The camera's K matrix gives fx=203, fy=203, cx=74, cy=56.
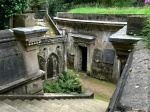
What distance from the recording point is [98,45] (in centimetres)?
1306

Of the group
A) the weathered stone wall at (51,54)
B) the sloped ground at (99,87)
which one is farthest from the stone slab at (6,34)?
the sloped ground at (99,87)

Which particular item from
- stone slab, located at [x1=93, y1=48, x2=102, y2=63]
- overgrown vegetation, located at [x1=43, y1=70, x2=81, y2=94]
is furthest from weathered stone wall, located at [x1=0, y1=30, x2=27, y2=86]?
stone slab, located at [x1=93, y1=48, x2=102, y2=63]

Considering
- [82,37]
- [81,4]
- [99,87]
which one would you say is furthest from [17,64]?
[81,4]

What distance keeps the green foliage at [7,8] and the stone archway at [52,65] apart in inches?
223

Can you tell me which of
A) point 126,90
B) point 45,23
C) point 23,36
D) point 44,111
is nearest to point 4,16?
point 23,36

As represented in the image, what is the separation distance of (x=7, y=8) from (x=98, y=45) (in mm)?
A: 8577

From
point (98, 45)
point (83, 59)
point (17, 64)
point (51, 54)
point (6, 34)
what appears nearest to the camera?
point (6, 34)

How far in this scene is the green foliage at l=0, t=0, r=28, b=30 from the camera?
16.7 ft

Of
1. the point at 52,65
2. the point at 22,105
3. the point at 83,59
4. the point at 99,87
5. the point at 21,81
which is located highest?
the point at 21,81

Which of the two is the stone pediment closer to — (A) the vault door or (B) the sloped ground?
(A) the vault door

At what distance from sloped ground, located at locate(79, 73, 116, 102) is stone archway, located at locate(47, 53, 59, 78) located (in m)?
1.92

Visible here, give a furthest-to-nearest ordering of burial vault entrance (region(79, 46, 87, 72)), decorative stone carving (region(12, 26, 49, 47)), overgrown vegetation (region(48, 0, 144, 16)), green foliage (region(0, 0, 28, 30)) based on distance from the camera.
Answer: overgrown vegetation (region(48, 0, 144, 16))
burial vault entrance (region(79, 46, 87, 72))
green foliage (region(0, 0, 28, 30))
decorative stone carving (region(12, 26, 49, 47))

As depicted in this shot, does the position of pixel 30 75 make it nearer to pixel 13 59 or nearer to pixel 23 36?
pixel 13 59

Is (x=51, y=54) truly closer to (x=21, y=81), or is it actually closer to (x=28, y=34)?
(x=21, y=81)
